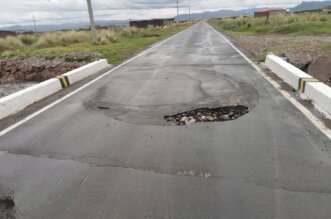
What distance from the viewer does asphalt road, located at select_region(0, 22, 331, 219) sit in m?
3.56

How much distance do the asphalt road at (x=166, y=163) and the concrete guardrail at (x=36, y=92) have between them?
880 millimetres

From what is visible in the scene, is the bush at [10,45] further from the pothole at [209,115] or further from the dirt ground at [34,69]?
the pothole at [209,115]

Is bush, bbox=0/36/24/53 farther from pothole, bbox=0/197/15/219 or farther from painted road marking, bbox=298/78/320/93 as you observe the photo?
pothole, bbox=0/197/15/219

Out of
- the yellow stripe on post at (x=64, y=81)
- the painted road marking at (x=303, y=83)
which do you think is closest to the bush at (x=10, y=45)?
the yellow stripe on post at (x=64, y=81)

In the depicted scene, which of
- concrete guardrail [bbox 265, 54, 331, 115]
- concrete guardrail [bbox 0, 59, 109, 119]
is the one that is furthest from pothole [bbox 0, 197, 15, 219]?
concrete guardrail [bbox 265, 54, 331, 115]

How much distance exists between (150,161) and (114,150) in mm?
746

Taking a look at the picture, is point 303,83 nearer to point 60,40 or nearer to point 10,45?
point 60,40

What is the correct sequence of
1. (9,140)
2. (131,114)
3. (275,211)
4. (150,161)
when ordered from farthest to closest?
(131,114) < (9,140) < (150,161) < (275,211)

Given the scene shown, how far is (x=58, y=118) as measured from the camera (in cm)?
705

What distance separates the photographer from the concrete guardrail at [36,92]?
24.9ft

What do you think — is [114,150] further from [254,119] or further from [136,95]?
[136,95]

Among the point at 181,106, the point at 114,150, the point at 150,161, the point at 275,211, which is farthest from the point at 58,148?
the point at 275,211

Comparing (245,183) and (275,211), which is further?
(245,183)

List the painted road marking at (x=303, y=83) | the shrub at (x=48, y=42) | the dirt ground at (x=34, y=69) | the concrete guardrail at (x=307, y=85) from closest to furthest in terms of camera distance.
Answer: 1. the concrete guardrail at (x=307, y=85)
2. the painted road marking at (x=303, y=83)
3. the dirt ground at (x=34, y=69)
4. the shrub at (x=48, y=42)
